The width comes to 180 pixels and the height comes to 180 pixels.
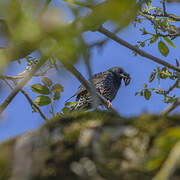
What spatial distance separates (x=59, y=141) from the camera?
147 cm

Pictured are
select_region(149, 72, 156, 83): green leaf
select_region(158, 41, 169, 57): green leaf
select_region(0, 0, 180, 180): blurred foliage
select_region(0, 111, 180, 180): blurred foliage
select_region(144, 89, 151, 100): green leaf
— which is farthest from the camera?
select_region(144, 89, 151, 100): green leaf

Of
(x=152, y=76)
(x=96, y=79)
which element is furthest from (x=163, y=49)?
(x=96, y=79)

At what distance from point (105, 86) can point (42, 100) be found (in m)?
3.35

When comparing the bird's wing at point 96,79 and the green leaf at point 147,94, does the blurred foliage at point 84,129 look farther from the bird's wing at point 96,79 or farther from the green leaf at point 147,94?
the bird's wing at point 96,79

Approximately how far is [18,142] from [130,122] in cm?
60

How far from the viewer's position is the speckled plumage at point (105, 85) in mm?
5695

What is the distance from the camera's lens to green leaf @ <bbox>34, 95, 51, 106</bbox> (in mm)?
2821

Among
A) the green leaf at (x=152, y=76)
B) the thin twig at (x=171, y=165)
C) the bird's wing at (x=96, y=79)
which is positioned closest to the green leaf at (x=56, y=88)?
the green leaf at (x=152, y=76)

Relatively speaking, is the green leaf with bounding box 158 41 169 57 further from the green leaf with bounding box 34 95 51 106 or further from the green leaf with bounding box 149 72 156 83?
the green leaf with bounding box 34 95 51 106

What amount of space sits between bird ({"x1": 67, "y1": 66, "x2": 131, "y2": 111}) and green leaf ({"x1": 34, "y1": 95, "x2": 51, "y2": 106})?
2.39 meters

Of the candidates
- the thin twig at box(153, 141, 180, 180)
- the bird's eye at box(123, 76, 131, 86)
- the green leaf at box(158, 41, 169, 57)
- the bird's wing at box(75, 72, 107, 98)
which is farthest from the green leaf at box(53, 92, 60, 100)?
the bird's eye at box(123, 76, 131, 86)

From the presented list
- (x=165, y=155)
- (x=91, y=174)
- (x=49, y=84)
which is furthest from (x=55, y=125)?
(x=49, y=84)

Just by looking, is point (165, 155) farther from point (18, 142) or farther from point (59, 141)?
point (18, 142)

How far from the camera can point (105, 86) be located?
20.0 ft
